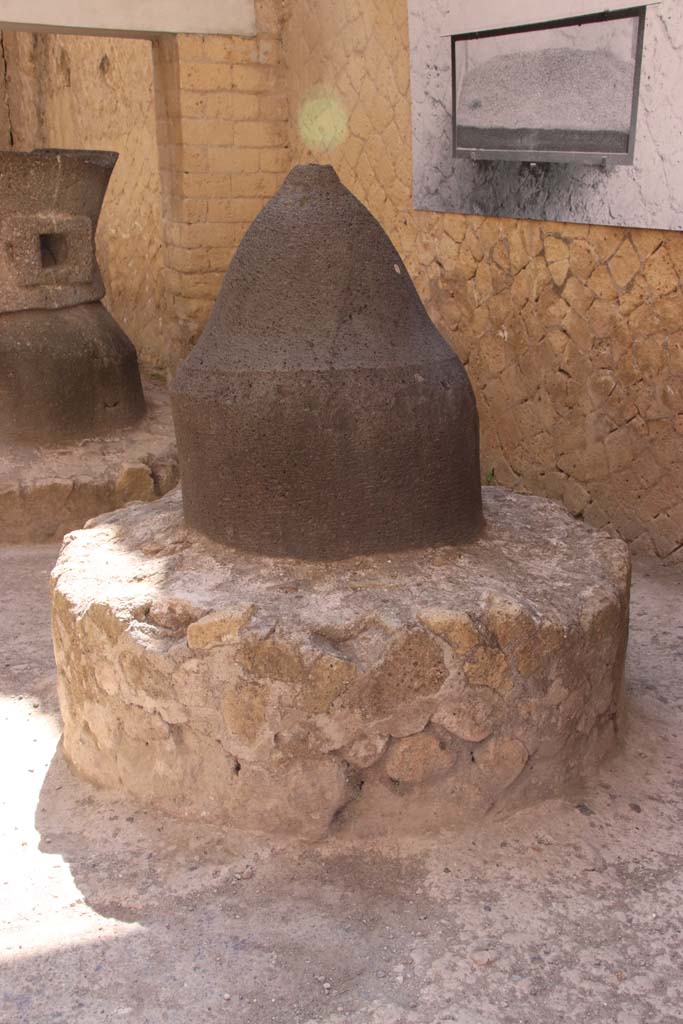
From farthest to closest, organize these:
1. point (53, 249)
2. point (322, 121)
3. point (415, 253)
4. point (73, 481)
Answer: point (322, 121) → point (53, 249) → point (415, 253) → point (73, 481)

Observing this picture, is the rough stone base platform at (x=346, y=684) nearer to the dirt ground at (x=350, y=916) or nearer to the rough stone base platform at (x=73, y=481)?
the dirt ground at (x=350, y=916)

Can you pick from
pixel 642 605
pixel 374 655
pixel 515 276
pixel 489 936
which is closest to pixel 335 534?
pixel 374 655

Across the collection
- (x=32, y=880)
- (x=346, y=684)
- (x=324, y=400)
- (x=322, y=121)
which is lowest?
(x=32, y=880)

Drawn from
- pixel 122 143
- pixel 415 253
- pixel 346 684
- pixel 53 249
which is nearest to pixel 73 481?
pixel 53 249

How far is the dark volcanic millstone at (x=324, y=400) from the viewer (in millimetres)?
2783

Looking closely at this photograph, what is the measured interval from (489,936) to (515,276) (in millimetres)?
3278

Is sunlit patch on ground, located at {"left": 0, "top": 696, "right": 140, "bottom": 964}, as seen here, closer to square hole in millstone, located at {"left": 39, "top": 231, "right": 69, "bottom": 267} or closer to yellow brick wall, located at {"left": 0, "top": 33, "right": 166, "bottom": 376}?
square hole in millstone, located at {"left": 39, "top": 231, "right": 69, "bottom": 267}

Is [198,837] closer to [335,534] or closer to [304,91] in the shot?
[335,534]

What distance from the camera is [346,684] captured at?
252 centimetres

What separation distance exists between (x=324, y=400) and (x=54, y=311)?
131 inches

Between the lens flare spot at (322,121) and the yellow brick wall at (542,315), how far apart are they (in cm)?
5

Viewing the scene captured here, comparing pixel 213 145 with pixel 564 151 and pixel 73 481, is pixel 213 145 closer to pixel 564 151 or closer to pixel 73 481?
pixel 73 481

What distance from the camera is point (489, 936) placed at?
2.32 m

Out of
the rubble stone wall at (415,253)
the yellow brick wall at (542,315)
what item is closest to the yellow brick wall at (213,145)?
the rubble stone wall at (415,253)
